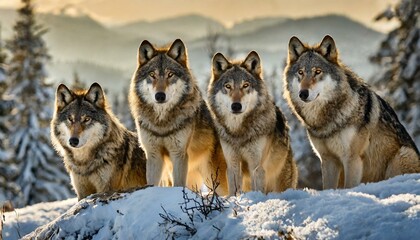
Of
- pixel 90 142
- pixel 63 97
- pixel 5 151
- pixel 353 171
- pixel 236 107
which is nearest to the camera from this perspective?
pixel 353 171

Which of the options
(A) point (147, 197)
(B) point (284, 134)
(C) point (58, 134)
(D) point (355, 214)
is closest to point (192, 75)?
(B) point (284, 134)

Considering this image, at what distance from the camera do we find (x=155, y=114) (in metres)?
8.98

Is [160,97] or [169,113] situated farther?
[169,113]

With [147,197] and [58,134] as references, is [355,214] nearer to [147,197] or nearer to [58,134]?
[147,197]

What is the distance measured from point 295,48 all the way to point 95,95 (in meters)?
3.43

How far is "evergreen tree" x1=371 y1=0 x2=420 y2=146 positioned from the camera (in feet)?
78.4

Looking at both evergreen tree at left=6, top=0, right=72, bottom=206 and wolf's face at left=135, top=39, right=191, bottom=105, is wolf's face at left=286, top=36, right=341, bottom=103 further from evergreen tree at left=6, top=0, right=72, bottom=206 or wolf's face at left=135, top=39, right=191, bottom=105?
evergreen tree at left=6, top=0, right=72, bottom=206

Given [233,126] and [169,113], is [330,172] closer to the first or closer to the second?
[233,126]

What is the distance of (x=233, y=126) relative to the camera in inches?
344

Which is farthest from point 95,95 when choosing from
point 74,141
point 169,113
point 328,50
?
point 328,50

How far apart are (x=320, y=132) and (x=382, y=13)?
62.7 ft

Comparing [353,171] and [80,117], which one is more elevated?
[80,117]

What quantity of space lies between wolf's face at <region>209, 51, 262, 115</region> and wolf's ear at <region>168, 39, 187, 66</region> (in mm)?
557

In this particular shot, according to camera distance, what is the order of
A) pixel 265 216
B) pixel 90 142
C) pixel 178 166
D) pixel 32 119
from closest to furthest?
pixel 265 216, pixel 178 166, pixel 90 142, pixel 32 119
